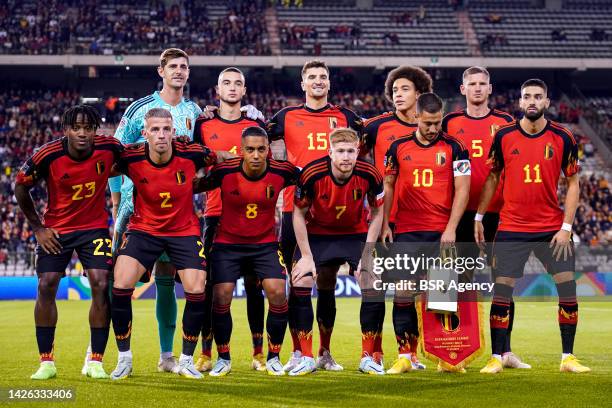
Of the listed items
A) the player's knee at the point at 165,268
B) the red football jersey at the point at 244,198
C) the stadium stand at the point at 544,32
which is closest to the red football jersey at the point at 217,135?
the red football jersey at the point at 244,198

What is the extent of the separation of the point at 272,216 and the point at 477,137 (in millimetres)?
2019

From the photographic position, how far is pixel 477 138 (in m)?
7.95

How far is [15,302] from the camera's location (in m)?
21.6

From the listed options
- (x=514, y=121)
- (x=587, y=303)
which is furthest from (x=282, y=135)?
(x=587, y=303)

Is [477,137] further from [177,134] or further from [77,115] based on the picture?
[77,115]

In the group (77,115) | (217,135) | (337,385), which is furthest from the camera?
(217,135)


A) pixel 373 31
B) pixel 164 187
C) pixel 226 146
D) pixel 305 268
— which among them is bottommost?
pixel 305 268

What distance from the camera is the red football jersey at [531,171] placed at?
7465mm

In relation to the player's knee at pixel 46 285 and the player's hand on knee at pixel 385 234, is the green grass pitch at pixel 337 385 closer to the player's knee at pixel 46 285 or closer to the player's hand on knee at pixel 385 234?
the player's knee at pixel 46 285

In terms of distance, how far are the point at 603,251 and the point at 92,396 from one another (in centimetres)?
1732

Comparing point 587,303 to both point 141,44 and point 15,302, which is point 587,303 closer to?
point 15,302

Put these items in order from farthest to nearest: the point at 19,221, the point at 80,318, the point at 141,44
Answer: the point at 141,44 < the point at 19,221 < the point at 80,318

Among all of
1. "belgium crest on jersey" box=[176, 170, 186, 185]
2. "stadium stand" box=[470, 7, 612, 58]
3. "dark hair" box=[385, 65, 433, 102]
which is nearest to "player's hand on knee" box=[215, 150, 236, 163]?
"belgium crest on jersey" box=[176, 170, 186, 185]

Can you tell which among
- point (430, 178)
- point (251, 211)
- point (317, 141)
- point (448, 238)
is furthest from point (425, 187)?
point (251, 211)
